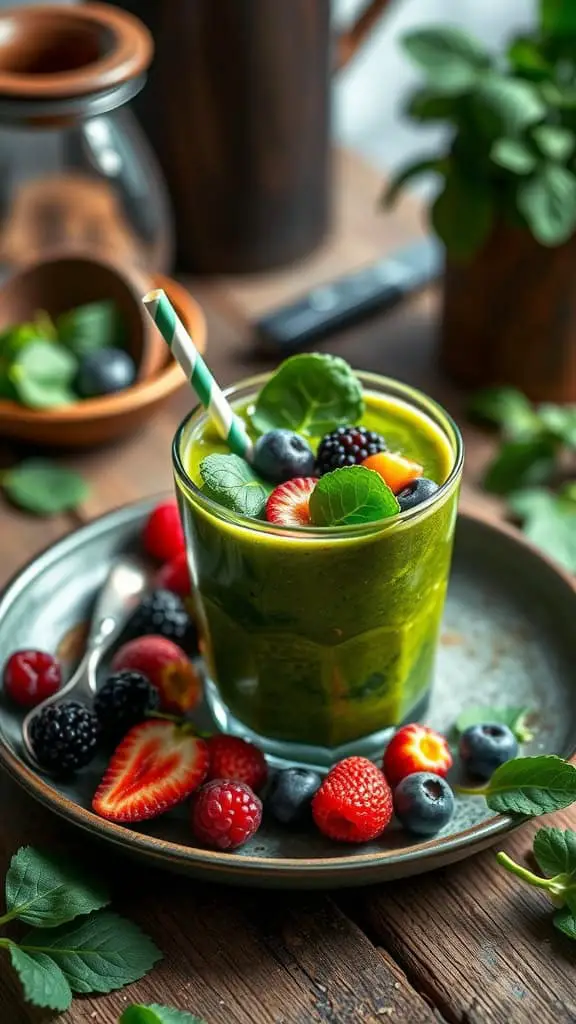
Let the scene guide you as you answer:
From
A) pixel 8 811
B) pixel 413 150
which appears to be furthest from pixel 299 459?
pixel 413 150

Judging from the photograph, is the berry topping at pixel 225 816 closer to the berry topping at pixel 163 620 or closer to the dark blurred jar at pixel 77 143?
the berry topping at pixel 163 620

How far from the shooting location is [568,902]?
95 cm

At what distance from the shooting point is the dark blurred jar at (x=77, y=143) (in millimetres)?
1420

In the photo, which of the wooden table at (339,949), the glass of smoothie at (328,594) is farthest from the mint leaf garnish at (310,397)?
the wooden table at (339,949)

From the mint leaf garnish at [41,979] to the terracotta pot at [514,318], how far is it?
922 mm

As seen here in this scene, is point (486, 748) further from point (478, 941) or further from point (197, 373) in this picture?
point (197, 373)

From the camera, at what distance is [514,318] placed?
59.9 inches

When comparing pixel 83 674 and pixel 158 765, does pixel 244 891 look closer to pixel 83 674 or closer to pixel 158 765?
pixel 158 765

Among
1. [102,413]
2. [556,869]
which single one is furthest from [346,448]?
[102,413]

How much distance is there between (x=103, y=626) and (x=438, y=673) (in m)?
0.31

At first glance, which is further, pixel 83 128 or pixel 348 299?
pixel 348 299

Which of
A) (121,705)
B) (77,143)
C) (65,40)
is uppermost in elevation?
(65,40)

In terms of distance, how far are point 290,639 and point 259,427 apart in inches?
7.2

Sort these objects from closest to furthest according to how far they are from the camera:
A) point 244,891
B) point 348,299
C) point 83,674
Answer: point 244,891
point 83,674
point 348,299
